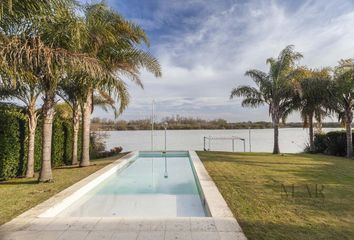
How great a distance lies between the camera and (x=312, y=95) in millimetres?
15984

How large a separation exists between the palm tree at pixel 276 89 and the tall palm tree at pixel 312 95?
56 centimetres

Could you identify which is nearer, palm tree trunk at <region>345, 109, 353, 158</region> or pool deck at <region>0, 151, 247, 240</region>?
pool deck at <region>0, 151, 247, 240</region>

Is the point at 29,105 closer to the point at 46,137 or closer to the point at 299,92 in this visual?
the point at 46,137

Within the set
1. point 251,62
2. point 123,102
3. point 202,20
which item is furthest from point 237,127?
point 123,102

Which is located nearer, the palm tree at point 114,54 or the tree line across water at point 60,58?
the tree line across water at point 60,58

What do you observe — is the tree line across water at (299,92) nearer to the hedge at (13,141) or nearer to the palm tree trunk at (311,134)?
the palm tree trunk at (311,134)

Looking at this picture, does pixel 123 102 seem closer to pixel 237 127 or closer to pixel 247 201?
pixel 247 201

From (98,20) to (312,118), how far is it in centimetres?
1299

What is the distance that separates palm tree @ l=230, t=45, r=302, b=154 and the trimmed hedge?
2.60 metres

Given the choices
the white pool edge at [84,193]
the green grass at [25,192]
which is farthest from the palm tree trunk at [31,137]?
the white pool edge at [84,193]

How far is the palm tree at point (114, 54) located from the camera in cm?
1027

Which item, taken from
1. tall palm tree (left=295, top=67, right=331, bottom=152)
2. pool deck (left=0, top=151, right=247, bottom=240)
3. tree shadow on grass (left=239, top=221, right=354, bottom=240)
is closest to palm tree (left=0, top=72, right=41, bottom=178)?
pool deck (left=0, top=151, right=247, bottom=240)

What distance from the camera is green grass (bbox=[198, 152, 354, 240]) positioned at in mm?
4156

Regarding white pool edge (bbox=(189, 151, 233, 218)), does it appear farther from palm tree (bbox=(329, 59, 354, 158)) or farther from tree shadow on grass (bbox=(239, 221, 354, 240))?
palm tree (bbox=(329, 59, 354, 158))
